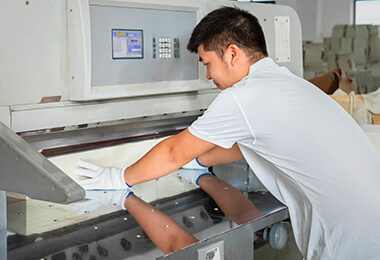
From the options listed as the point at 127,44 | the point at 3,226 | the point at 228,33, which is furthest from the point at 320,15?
the point at 3,226

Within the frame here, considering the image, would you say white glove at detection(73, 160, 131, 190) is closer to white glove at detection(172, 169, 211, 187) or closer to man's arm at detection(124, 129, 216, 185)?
man's arm at detection(124, 129, 216, 185)

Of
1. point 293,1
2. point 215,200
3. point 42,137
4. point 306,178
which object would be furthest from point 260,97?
→ point 293,1

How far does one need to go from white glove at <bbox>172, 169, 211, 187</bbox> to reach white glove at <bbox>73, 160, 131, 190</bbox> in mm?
302

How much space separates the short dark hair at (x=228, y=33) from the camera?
1660 mm

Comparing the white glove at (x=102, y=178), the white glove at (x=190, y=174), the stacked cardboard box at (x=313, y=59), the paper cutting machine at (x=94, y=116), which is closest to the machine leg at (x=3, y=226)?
the paper cutting machine at (x=94, y=116)

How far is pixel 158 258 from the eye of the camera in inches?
46.5

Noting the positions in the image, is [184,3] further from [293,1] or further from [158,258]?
[293,1]

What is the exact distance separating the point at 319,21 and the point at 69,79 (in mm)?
2443

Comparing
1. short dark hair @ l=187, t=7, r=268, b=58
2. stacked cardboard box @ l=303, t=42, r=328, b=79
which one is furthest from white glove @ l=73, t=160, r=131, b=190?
stacked cardboard box @ l=303, t=42, r=328, b=79

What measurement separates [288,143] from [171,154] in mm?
381

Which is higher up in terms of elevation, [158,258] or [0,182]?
[0,182]

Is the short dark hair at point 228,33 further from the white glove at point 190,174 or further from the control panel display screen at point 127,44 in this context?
the white glove at point 190,174

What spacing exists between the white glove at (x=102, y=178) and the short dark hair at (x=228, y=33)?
0.56 metres

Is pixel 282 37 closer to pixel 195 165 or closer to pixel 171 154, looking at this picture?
pixel 195 165
